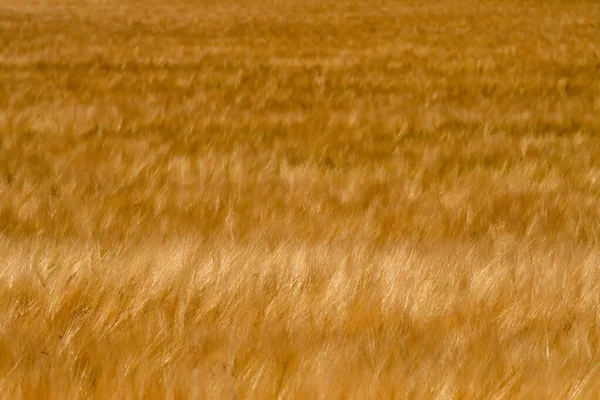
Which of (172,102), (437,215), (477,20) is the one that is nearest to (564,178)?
(437,215)

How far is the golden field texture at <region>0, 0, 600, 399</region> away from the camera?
5.92 ft

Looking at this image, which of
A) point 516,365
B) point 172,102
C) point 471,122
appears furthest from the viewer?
point 172,102

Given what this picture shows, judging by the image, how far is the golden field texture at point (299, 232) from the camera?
A: 71.0 inches

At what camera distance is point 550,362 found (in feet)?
5.95

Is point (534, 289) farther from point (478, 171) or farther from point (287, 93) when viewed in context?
point (287, 93)

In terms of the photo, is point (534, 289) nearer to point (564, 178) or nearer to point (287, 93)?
point (564, 178)

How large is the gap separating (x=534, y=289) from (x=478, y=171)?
2.38 meters

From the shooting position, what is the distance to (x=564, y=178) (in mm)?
4523

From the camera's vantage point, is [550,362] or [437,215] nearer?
[550,362]

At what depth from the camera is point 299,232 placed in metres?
3.59

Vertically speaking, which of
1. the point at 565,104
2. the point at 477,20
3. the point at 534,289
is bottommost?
the point at 477,20

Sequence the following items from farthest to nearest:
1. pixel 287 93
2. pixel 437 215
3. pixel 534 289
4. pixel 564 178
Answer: pixel 287 93, pixel 564 178, pixel 437 215, pixel 534 289

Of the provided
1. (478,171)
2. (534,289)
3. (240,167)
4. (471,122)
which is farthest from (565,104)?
(534,289)

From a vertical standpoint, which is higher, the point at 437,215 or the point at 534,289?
the point at 534,289
